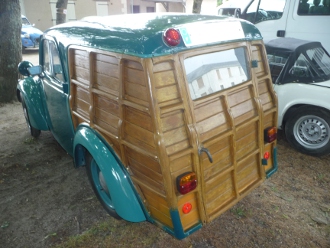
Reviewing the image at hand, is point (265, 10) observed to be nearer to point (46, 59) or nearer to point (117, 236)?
point (46, 59)

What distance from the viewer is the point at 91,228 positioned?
8.63 feet

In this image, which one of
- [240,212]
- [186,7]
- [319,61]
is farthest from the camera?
[186,7]

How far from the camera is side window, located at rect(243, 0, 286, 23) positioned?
6.24 m

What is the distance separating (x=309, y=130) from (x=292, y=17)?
3.51 meters

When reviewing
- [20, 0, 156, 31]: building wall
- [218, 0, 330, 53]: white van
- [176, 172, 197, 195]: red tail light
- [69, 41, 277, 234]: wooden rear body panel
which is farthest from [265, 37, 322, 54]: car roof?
[20, 0, 156, 31]: building wall

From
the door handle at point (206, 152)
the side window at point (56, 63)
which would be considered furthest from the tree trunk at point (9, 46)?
the door handle at point (206, 152)

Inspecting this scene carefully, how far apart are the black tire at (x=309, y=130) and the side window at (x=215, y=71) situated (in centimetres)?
182

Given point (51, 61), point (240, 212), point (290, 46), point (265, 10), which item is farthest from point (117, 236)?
point (265, 10)

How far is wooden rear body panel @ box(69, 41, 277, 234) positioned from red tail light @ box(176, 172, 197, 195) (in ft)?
0.12

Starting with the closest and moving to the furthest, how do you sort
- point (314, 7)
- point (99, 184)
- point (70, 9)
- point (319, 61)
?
point (99, 184) < point (319, 61) < point (314, 7) < point (70, 9)

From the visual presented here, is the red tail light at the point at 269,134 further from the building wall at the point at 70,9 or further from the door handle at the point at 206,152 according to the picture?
the building wall at the point at 70,9

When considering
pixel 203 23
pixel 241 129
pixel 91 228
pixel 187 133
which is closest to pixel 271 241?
pixel 241 129

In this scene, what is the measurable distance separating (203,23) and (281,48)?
2.46m

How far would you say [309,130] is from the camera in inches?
149
